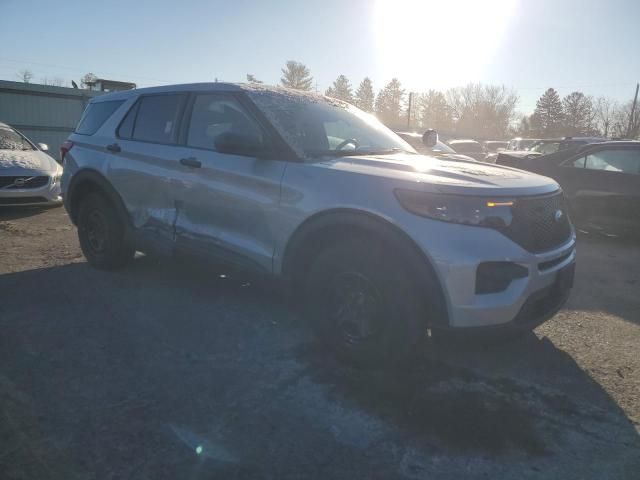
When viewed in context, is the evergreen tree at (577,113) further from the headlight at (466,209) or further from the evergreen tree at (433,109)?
the headlight at (466,209)

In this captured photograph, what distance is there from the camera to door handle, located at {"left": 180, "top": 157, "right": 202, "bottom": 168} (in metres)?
3.80

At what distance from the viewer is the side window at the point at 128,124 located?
15.3 ft

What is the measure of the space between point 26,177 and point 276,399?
750 cm

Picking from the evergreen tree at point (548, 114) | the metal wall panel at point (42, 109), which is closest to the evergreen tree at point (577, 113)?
the evergreen tree at point (548, 114)

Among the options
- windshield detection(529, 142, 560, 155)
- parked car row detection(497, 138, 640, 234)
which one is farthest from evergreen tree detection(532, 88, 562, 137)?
parked car row detection(497, 138, 640, 234)

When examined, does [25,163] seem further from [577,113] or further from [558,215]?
[577,113]

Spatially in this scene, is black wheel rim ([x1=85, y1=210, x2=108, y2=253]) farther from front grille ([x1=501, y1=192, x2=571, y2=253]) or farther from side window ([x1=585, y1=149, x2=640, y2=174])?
side window ([x1=585, y1=149, x2=640, y2=174])

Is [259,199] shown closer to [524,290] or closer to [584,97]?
[524,290]

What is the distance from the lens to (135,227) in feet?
14.9

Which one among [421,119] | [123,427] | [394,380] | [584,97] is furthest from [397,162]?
[421,119]

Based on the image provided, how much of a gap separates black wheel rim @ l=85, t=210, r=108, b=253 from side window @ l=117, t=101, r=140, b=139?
837 millimetres

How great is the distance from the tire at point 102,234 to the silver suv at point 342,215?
0.19 meters

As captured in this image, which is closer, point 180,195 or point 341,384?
point 341,384

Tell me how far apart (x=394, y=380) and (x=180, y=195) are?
2.24m
